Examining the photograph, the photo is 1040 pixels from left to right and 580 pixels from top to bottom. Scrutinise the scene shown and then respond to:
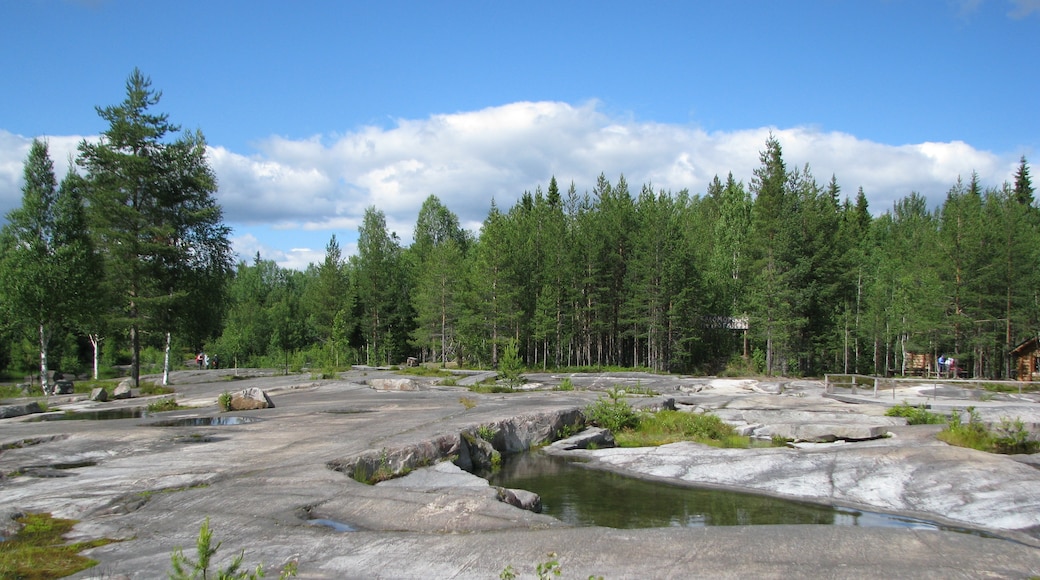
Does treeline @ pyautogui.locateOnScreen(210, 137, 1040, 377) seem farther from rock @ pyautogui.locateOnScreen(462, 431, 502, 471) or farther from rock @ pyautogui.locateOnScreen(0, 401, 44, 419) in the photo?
rock @ pyautogui.locateOnScreen(462, 431, 502, 471)

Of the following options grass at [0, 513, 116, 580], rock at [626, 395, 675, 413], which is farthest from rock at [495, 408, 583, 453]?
grass at [0, 513, 116, 580]

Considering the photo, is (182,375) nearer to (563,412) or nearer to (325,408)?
(325,408)

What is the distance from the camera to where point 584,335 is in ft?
208

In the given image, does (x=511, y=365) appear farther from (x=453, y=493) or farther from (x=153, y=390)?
(x=453, y=493)

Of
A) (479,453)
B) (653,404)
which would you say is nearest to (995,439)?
(653,404)

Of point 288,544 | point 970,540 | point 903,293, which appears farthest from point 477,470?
point 903,293

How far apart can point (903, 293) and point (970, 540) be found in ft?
191

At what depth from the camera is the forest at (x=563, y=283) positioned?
42.1 metres

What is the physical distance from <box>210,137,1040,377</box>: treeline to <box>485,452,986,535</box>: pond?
36.5 metres

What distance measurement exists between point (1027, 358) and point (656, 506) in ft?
173

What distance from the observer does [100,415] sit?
2895 cm

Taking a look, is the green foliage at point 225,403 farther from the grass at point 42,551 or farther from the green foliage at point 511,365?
Answer: the grass at point 42,551

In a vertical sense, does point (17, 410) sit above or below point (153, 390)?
above

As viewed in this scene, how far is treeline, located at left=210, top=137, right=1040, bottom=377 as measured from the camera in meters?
53.3
